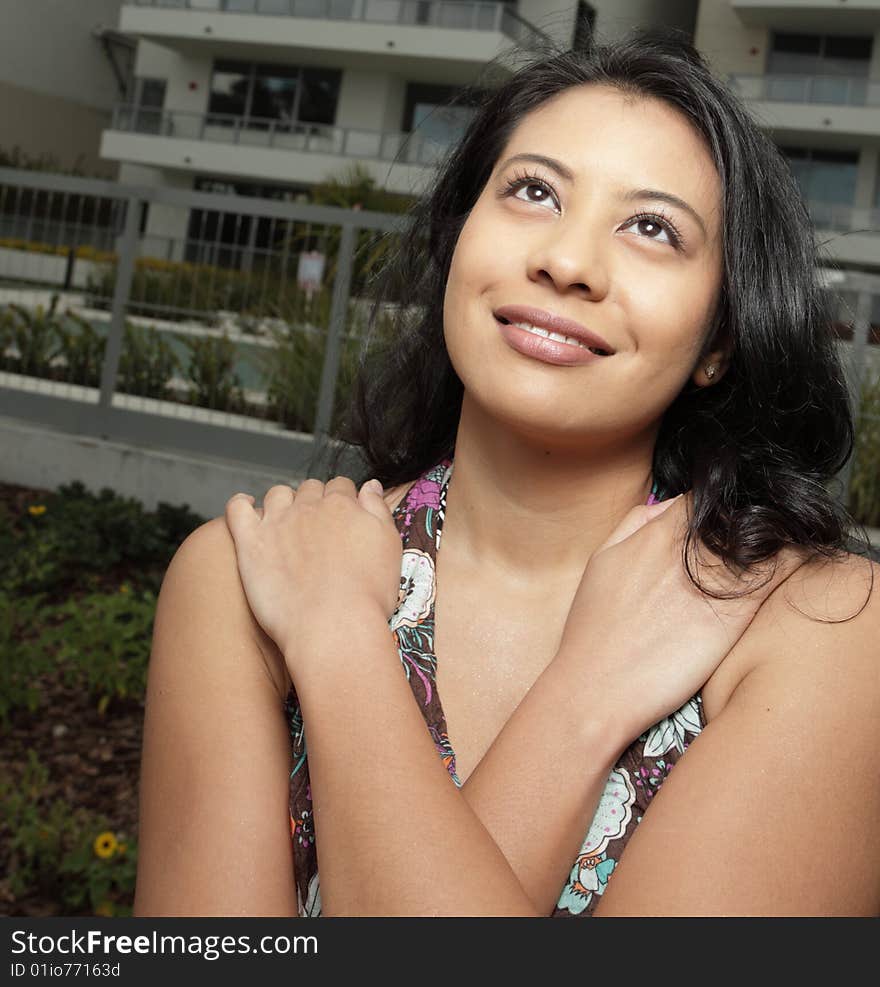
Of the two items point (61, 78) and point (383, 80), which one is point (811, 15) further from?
point (61, 78)

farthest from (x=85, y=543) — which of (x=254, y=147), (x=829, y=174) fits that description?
(x=829, y=174)

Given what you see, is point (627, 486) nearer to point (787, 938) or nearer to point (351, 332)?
point (787, 938)

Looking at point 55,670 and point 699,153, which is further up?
point 699,153

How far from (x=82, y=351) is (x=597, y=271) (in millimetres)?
6662

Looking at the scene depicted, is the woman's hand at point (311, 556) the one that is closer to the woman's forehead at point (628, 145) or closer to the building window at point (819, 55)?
the woman's forehead at point (628, 145)

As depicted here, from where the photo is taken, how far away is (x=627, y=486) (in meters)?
1.85

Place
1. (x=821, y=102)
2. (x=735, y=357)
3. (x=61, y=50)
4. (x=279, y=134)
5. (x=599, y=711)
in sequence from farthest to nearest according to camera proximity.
Result: (x=61, y=50), (x=279, y=134), (x=821, y=102), (x=735, y=357), (x=599, y=711)

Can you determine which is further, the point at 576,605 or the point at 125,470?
the point at 125,470

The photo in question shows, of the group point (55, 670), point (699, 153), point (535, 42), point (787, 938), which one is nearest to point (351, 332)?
point (55, 670)

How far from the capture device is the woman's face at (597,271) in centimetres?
162

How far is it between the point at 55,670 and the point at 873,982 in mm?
4046

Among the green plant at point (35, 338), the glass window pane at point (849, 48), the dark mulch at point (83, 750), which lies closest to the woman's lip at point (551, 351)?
the dark mulch at point (83, 750)

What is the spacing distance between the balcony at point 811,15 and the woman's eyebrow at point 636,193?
29.6 m

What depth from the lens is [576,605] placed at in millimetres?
1628
